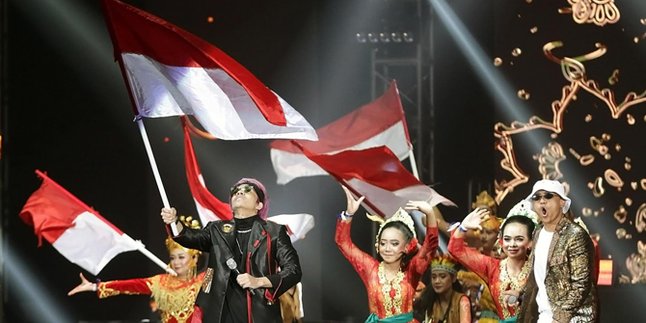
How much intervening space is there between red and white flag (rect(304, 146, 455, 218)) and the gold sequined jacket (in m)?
3.19

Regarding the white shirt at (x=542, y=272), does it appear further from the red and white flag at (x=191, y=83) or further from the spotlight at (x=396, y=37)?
the spotlight at (x=396, y=37)

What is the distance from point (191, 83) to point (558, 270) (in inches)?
110

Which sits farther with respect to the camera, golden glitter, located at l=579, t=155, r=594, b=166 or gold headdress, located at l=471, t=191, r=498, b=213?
golden glitter, located at l=579, t=155, r=594, b=166

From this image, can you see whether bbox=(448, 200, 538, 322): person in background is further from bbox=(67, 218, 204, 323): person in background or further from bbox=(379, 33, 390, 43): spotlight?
bbox=(379, 33, 390, 43): spotlight

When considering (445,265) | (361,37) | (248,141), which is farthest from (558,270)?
(248,141)

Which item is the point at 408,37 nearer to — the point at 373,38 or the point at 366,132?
the point at 373,38

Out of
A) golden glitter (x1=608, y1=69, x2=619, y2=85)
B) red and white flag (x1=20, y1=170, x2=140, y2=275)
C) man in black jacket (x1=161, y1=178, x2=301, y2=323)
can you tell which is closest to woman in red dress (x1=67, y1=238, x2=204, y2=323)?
red and white flag (x1=20, y1=170, x2=140, y2=275)

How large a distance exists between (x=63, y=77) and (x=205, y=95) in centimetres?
435

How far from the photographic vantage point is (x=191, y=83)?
9.41 metres

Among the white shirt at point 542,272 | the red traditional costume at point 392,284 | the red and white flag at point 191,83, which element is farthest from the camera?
the red traditional costume at point 392,284

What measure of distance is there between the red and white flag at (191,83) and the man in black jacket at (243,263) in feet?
2.07

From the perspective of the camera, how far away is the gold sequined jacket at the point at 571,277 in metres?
7.74

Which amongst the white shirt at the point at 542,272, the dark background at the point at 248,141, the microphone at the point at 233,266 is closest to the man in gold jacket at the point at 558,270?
the white shirt at the point at 542,272

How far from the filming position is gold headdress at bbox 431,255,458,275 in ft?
34.5
